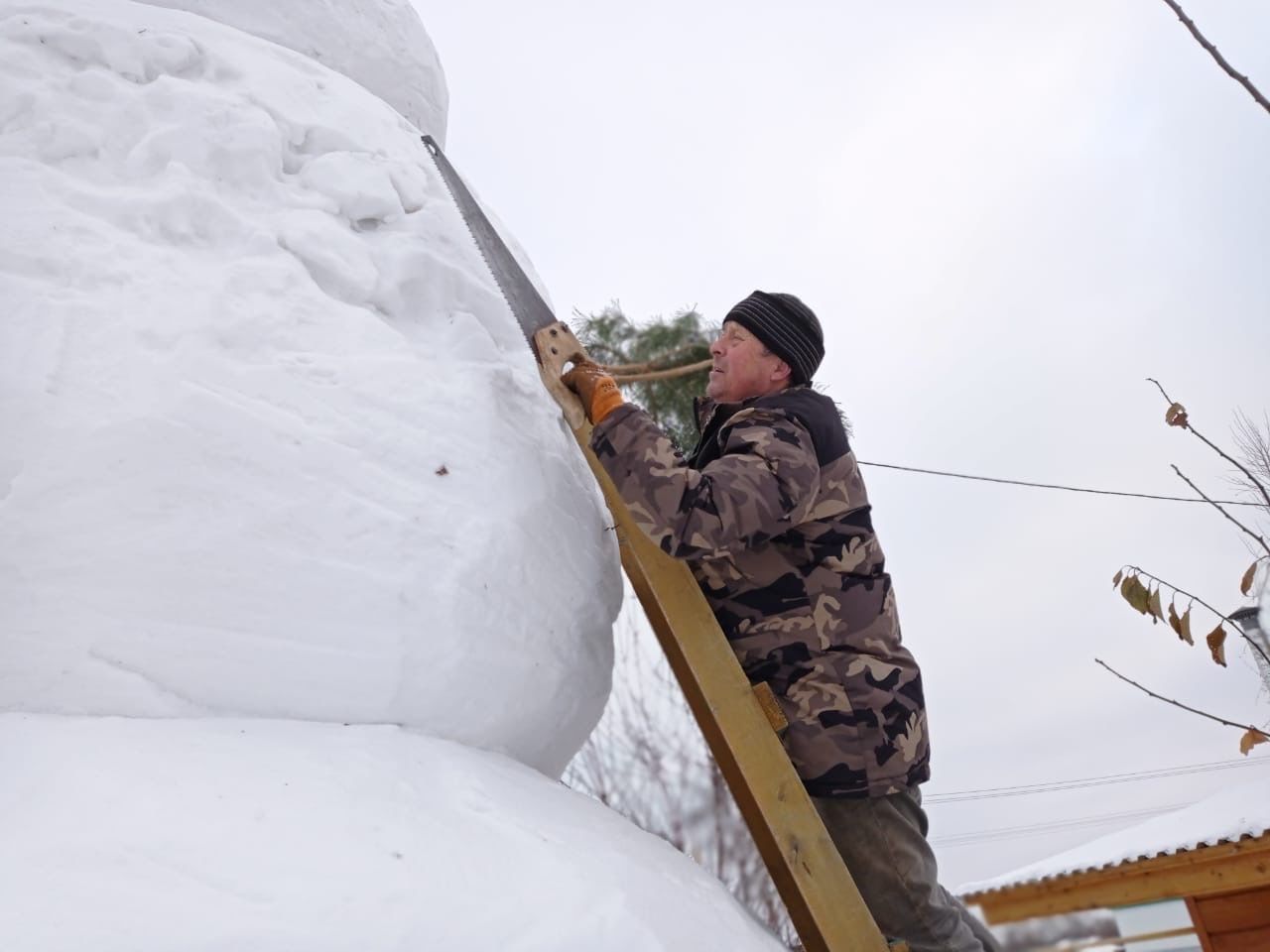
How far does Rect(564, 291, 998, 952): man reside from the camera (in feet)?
5.34

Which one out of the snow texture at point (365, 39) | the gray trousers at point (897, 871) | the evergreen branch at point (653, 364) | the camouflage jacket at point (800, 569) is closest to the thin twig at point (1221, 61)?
the camouflage jacket at point (800, 569)

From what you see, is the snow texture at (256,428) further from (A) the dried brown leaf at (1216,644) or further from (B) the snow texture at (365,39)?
(A) the dried brown leaf at (1216,644)

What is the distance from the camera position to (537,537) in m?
1.75

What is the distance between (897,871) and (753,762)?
0.32 metres

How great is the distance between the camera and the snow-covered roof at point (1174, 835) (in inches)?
211

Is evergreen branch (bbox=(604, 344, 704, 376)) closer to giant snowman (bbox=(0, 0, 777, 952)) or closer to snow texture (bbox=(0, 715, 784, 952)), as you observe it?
giant snowman (bbox=(0, 0, 777, 952))

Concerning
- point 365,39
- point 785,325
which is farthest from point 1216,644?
point 365,39

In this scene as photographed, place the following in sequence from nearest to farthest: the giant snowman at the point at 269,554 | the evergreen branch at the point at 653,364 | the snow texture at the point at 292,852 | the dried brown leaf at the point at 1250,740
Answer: the snow texture at the point at 292,852
the giant snowman at the point at 269,554
the dried brown leaf at the point at 1250,740
the evergreen branch at the point at 653,364

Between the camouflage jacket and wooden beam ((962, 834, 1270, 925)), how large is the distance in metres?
4.11

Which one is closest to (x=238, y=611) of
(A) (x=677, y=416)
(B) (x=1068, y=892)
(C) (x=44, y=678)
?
(C) (x=44, y=678)

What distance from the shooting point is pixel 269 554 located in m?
1.40

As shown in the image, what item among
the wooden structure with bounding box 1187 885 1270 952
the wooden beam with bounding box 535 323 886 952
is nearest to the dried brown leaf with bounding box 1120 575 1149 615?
the wooden beam with bounding box 535 323 886 952

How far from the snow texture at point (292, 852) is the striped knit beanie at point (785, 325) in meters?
1.08

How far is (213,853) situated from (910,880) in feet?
3.87
